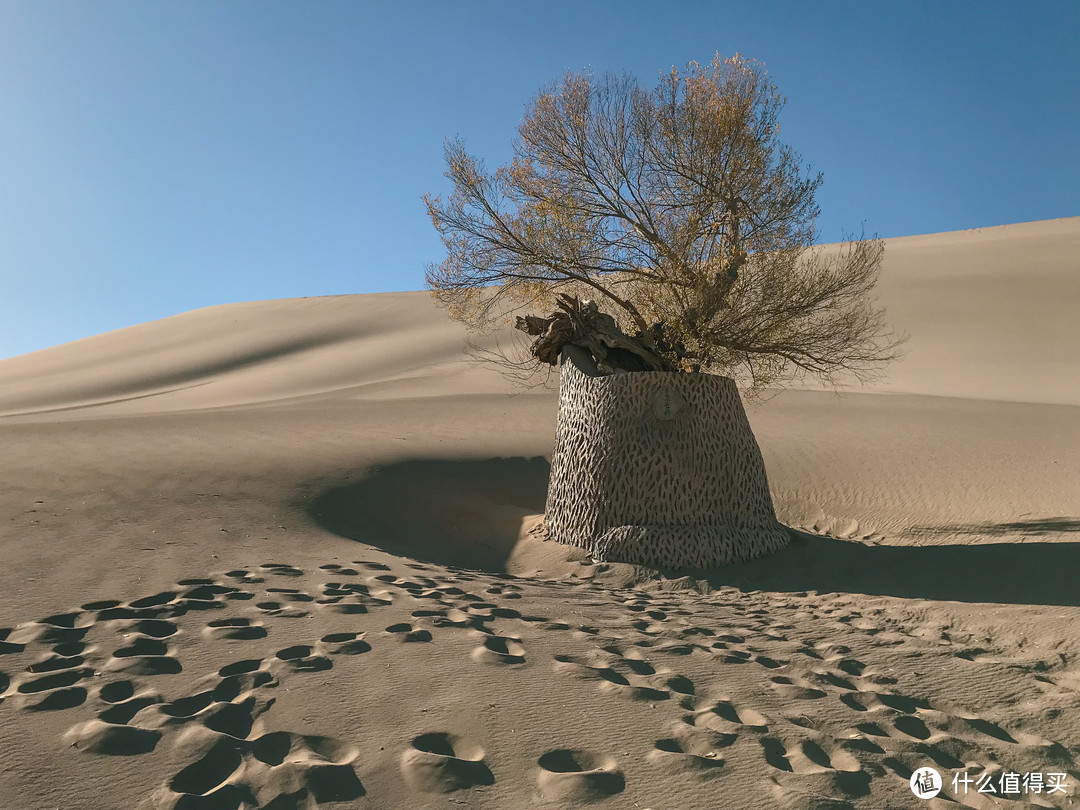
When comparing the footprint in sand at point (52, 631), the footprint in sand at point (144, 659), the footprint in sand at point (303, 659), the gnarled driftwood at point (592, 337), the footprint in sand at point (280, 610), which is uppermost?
the gnarled driftwood at point (592, 337)

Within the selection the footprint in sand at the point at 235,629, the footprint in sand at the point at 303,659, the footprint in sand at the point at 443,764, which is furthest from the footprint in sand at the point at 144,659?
the footprint in sand at the point at 443,764

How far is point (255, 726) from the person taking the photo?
3.12 meters

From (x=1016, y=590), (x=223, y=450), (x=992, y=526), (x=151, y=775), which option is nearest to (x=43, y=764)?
(x=151, y=775)

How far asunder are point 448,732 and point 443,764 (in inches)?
11.1

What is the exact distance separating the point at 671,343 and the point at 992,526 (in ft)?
14.3

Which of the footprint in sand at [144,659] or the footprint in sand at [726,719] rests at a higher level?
the footprint in sand at [144,659]

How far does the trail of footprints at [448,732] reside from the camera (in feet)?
9.18

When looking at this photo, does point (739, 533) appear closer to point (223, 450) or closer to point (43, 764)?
point (43, 764)

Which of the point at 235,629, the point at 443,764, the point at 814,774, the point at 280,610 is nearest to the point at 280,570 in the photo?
the point at 280,610

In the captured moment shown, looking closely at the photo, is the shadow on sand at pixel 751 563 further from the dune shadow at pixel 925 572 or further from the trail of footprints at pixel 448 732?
the trail of footprints at pixel 448 732

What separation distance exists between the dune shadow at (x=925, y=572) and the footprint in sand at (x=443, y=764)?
436 centimetres

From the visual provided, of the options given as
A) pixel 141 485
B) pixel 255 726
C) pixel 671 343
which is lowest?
pixel 255 726

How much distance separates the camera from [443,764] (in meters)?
2.86

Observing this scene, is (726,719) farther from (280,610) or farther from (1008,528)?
(1008,528)
